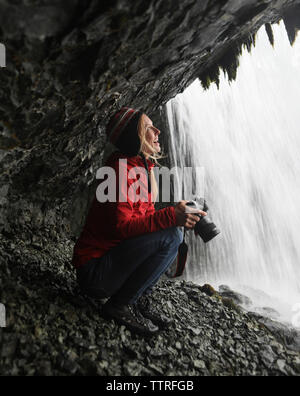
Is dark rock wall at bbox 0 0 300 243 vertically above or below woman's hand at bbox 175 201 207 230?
above

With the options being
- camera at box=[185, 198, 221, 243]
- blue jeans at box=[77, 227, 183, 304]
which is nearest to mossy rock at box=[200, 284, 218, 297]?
blue jeans at box=[77, 227, 183, 304]

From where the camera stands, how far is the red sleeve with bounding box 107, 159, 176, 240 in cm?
237

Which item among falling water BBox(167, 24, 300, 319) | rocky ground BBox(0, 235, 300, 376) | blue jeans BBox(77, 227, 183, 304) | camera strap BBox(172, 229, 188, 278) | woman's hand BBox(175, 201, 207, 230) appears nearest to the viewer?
rocky ground BBox(0, 235, 300, 376)

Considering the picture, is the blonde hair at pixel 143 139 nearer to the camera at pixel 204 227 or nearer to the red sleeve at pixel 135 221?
the red sleeve at pixel 135 221

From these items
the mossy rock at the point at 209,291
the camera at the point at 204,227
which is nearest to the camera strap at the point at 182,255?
the camera at the point at 204,227

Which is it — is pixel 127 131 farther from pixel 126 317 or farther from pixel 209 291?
pixel 209 291

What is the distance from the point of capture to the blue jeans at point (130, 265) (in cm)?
248

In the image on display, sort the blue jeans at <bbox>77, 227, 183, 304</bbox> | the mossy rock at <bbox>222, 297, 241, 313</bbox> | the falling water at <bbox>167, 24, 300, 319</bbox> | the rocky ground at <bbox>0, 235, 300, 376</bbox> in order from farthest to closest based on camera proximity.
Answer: the falling water at <bbox>167, 24, 300, 319</bbox>, the mossy rock at <bbox>222, 297, 241, 313</bbox>, the blue jeans at <bbox>77, 227, 183, 304</bbox>, the rocky ground at <bbox>0, 235, 300, 376</bbox>

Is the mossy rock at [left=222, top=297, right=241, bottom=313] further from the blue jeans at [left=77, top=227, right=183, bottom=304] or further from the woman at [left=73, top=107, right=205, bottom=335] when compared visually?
the blue jeans at [left=77, top=227, right=183, bottom=304]

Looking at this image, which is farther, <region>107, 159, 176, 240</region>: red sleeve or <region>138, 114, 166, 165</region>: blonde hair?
<region>138, 114, 166, 165</region>: blonde hair

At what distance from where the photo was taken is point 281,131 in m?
12.5

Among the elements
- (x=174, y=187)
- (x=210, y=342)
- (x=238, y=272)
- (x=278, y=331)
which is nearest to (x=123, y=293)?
(x=210, y=342)

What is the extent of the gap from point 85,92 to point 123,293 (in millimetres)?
2464

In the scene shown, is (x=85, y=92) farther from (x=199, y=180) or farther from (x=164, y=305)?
(x=199, y=180)
